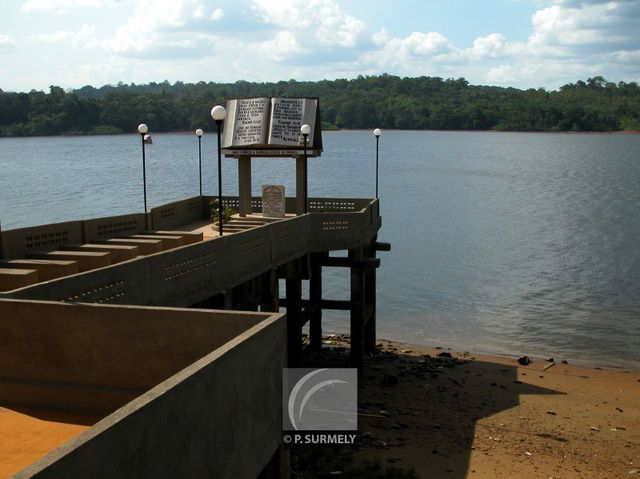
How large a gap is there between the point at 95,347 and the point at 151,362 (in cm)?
67

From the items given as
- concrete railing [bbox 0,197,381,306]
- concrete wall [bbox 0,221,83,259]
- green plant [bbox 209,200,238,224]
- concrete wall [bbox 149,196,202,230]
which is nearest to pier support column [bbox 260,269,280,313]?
concrete railing [bbox 0,197,381,306]

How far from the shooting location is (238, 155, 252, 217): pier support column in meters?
26.2

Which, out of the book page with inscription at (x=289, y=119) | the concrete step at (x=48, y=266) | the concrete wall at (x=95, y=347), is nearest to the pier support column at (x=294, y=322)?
the book page with inscription at (x=289, y=119)

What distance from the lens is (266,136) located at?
25641 mm

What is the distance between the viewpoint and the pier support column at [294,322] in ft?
83.5

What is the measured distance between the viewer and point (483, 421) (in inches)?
846

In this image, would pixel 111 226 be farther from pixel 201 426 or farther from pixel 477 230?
pixel 477 230

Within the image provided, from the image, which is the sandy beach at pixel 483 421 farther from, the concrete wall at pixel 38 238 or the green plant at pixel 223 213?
the concrete wall at pixel 38 238

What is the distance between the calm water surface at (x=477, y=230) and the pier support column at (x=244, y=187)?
35.0 feet

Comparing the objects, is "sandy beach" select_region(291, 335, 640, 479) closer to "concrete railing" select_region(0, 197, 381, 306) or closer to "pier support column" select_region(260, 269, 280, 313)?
"pier support column" select_region(260, 269, 280, 313)

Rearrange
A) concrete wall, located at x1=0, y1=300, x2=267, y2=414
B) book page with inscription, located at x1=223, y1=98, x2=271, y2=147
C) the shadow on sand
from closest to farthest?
concrete wall, located at x1=0, y1=300, x2=267, y2=414 < the shadow on sand < book page with inscription, located at x1=223, y1=98, x2=271, y2=147

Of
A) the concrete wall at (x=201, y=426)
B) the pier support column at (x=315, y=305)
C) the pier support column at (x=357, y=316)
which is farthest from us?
the pier support column at (x=315, y=305)

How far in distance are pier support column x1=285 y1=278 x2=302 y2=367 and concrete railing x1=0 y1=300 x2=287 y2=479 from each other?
52.5 ft

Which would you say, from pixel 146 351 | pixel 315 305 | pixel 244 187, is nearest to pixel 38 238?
pixel 146 351
